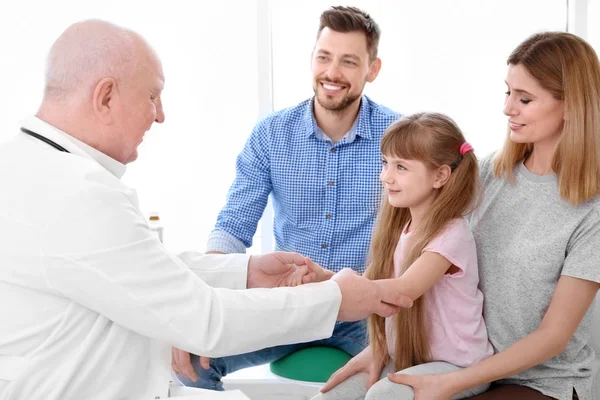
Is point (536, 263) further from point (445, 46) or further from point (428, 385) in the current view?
point (445, 46)

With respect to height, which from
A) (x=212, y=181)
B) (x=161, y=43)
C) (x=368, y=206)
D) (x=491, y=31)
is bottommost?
(x=212, y=181)

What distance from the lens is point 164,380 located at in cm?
167

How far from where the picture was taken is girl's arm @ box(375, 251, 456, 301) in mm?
1886

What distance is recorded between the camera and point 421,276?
1909mm

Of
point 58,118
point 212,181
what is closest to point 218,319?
point 58,118

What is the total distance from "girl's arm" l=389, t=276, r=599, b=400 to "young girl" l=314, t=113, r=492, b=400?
0.05 meters

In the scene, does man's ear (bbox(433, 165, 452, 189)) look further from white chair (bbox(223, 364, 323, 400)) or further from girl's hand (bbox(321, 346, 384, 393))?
white chair (bbox(223, 364, 323, 400))

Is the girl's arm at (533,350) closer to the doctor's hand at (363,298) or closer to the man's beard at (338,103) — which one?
the doctor's hand at (363,298)

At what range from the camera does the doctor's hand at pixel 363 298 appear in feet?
5.88

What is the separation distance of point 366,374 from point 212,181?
1.92 meters

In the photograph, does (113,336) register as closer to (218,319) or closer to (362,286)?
(218,319)

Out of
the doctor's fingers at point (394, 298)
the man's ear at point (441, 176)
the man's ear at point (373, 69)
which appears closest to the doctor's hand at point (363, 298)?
the doctor's fingers at point (394, 298)

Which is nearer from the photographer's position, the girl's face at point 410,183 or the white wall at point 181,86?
the girl's face at point 410,183

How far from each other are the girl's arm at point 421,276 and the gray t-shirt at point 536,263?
0.51 ft
